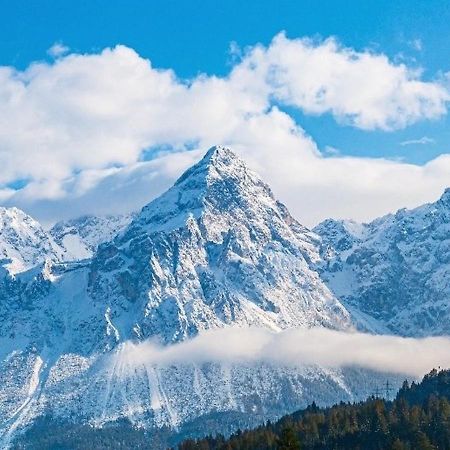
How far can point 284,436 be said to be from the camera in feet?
536
